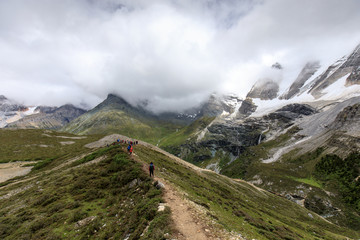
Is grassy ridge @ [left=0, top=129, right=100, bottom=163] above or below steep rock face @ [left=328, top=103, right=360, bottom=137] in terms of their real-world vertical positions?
below

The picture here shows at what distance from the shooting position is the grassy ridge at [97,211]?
13344mm

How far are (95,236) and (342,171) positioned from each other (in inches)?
6189

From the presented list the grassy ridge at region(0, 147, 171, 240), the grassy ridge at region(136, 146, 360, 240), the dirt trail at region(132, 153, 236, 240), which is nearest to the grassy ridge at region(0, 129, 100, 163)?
the grassy ridge at region(136, 146, 360, 240)

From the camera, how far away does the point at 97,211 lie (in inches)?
673

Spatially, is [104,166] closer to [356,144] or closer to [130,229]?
[130,229]

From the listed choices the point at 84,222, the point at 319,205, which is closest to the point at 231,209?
the point at 84,222

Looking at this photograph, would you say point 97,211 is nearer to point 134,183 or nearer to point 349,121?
point 134,183

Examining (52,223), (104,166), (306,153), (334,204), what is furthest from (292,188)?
(52,223)

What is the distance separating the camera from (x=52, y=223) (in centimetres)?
1594

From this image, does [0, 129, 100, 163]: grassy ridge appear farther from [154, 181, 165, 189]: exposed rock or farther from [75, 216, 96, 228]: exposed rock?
[154, 181, 165, 189]: exposed rock

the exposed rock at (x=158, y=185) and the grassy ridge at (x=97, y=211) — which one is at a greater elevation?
the exposed rock at (x=158, y=185)

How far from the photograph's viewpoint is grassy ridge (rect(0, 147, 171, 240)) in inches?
525

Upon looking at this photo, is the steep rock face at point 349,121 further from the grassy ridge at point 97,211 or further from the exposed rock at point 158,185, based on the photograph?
the grassy ridge at point 97,211

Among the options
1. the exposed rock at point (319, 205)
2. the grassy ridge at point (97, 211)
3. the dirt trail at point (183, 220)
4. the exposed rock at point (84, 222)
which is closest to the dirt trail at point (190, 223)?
the dirt trail at point (183, 220)
